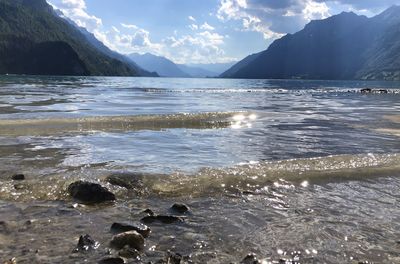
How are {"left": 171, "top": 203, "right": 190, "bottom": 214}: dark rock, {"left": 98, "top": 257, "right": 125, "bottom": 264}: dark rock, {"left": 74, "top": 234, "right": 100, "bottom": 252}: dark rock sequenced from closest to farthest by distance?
{"left": 98, "top": 257, "right": 125, "bottom": 264}: dark rock, {"left": 74, "top": 234, "right": 100, "bottom": 252}: dark rock, {"left": 171, "top": 203, "right": 190, "bottom": 214}: dark rock

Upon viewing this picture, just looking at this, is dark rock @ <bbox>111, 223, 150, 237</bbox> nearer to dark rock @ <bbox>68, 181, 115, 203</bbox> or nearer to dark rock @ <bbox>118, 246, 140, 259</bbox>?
dark rock @ <bbox>118, 246, 140, 259</bbox>

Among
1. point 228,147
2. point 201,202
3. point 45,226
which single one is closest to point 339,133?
point 228,147

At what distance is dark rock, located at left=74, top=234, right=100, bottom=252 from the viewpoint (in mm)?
8562

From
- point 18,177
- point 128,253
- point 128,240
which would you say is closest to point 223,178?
point 128,240

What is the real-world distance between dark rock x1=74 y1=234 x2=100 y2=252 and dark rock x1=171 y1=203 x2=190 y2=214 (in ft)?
9.20

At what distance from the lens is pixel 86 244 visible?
28.6ft

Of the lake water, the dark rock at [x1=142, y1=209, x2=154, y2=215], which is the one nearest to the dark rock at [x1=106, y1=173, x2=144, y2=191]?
the lake water

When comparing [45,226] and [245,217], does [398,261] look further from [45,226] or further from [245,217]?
[45,226]

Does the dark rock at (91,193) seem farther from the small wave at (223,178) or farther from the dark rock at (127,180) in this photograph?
the dark rock at (127,180)

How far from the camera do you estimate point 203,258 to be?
27.7 feet

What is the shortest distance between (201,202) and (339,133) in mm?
19082

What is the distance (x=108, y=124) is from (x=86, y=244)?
2318cm

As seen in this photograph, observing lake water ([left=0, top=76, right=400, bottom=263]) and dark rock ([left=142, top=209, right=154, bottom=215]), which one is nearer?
lake water ([left=0, top=76, right=400, bottom=263])

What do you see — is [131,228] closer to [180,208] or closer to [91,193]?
[180,208]
